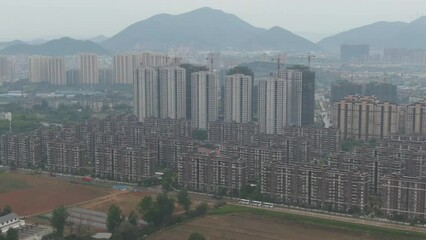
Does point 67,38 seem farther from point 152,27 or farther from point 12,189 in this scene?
point 12,189

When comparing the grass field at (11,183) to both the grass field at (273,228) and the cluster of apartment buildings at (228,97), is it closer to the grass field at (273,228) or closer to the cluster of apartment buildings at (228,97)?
the grass field at (273,228)

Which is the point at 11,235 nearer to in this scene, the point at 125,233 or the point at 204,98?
the point at 125,233

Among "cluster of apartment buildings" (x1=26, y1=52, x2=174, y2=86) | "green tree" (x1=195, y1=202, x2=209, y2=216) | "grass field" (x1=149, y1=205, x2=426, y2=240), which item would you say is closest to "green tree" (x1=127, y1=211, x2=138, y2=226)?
"grass field" (x1=149, y1=205, x2=426, y2=240)

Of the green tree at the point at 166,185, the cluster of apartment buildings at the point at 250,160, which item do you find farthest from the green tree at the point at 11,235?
the cluster of apartment buildings at the point at 250,160

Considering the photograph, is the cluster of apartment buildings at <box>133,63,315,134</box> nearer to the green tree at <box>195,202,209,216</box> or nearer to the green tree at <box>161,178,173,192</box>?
the green tree at <box>161,178,173,192</box>

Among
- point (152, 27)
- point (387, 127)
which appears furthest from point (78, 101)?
point (152, 27)

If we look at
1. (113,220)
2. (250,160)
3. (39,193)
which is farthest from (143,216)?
(250,160)
